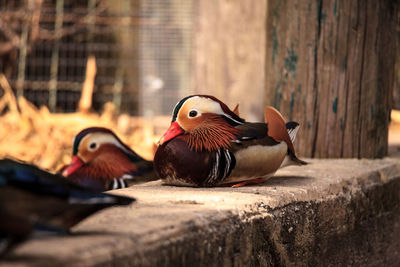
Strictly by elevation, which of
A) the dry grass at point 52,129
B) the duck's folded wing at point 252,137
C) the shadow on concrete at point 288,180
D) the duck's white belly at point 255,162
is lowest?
the dry grass at point 52,129

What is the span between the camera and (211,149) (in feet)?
6.99

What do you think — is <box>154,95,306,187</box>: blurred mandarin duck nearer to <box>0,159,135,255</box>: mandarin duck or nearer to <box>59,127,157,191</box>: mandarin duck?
<box>59,127,157,191</box>: mandarin duck

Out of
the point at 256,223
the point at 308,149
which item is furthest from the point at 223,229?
the point at 308,149

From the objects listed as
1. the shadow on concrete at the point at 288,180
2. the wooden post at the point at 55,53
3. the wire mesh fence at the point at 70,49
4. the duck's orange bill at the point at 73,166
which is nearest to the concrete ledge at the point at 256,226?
the shadow on concrete at the point at 288,180

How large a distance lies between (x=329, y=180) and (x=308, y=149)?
79 centimetres

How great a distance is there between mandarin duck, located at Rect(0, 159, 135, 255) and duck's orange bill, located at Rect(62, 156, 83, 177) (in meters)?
1.47

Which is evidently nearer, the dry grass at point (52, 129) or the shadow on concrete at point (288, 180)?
the shadow on concrete at point (288, 180)

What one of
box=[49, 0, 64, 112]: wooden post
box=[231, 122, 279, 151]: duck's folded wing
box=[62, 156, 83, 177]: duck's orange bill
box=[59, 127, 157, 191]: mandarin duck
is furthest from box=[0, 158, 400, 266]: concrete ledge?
box=[49, 0, 64, 112]: wooden post

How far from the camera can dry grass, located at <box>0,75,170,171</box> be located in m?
5.12

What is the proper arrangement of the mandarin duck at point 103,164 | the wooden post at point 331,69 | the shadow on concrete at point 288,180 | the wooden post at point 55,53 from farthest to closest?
the wooden post at point 55,53 < the wooden post at point 331,69 < the mandarin duck at point 103,164 < the shadow on concrete at point 288,180

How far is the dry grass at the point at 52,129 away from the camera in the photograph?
512cm

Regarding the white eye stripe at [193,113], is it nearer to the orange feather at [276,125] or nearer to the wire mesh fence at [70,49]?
the orange feather at [276,125]

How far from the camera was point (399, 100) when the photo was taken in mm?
5848

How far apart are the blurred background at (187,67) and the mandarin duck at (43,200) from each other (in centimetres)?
190
